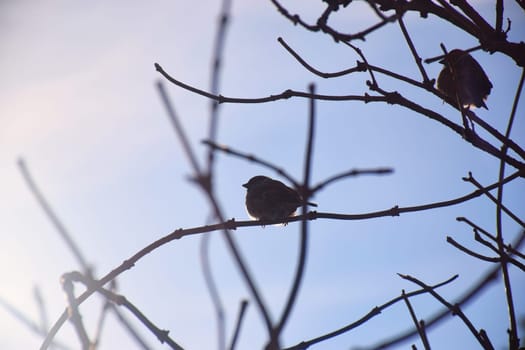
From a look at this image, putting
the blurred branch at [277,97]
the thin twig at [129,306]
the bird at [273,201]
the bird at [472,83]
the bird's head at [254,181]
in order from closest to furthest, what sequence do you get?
the thin twig at [129,306], the blurred branch at [277,97], the bird at [472,83], the bird at [273,201], the bird's head at [254,181]

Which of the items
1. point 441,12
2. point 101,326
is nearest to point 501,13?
point 441,12

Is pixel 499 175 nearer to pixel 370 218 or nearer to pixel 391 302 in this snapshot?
pixel 370 218

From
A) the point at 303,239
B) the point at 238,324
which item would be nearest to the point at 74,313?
the point at 238,324

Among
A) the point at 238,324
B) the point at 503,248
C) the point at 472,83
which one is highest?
the point at 472,83

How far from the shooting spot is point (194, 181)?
201 cm

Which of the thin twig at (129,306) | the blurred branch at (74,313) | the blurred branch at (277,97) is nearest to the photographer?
the blurred branch at (74,313)

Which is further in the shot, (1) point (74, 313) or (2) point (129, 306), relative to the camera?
(2) point (129, 306)

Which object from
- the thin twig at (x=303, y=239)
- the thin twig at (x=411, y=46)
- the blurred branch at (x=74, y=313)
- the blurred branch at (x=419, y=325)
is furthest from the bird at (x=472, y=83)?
the blurred branch at (x=74, y=313)

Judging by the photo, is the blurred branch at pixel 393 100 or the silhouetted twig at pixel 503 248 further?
the blurred branch at pixel 393 100

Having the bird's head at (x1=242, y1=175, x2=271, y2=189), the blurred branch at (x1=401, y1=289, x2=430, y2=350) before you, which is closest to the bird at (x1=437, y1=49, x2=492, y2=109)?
the bird's head at (x1=242, y1=175, x2=271, y2=189)

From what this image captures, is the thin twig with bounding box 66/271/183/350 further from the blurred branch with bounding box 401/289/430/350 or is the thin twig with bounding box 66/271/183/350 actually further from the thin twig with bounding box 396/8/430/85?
the thin twig with bounding box 396/8/430/85

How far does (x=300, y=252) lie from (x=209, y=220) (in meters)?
0.57

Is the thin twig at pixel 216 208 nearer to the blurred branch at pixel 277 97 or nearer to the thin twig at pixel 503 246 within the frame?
the blurred branch at pixel 277 97

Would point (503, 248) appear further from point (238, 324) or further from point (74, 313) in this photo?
point (74, 313)
